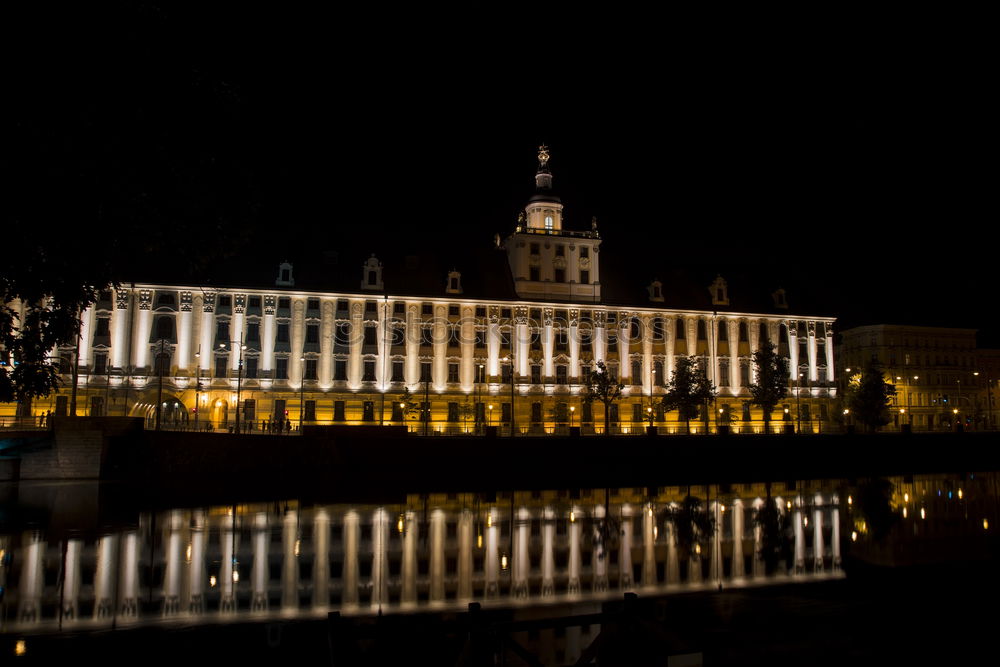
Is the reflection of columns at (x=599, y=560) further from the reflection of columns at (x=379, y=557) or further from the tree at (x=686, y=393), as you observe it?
the tree at (x=686, y=393)

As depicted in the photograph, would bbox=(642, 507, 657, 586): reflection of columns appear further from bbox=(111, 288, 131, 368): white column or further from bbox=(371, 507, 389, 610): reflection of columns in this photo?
bbox=(111, 288, 131, 368): white column

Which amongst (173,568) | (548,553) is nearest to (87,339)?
(173,568)

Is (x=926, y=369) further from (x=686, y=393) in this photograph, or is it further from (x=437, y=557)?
(x=437, y=557)

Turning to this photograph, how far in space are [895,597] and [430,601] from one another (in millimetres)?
10879

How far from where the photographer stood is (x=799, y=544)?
2709 cm

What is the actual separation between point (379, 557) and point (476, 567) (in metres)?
3.46

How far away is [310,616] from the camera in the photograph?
1745 cm

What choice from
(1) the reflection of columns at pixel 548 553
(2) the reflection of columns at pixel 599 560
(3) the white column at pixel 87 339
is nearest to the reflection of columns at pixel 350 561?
(1) the reflection of columns at pixel 548 553

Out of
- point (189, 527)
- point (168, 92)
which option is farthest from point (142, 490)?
point (168, 92)

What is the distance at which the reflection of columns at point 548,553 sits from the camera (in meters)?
20.5

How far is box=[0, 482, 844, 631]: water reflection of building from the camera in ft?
61.9

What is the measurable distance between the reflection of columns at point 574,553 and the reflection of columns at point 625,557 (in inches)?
47.0

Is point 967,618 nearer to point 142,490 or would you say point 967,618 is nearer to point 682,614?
point 682,614

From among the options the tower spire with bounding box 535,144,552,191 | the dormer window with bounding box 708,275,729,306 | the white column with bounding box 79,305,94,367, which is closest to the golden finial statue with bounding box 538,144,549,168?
the tower spire with bounding box 535,144,552,191
